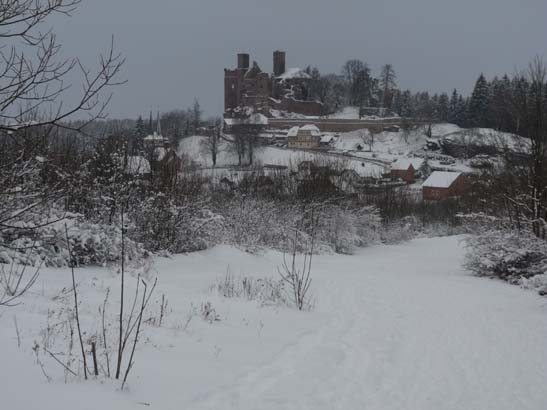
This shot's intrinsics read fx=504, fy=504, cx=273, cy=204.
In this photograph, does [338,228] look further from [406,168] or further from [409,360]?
[406,168]

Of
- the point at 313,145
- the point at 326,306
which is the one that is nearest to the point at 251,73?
the point at 313,145

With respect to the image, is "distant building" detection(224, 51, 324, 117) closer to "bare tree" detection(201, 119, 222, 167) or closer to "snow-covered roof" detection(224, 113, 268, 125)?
"snow-covered roof" detection(224, 113, 268, 125)

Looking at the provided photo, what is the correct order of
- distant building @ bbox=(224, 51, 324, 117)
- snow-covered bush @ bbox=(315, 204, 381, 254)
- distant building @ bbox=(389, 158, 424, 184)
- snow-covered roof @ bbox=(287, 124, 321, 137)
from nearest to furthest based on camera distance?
snow-covered bush @ bbox=(315, 204, 381, 254) → distant building @ bbox=(389, 158, 424, 184) → snow-covered roof @ bbox=(287, 124, 321, 137) → distant building @ bbox=(224, 51, 324, 117)

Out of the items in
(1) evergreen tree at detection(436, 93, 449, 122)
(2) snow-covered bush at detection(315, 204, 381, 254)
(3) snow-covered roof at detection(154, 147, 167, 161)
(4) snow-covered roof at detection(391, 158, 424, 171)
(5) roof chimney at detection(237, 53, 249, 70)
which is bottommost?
(2) snow-covered bush at detection(315, 204, 381, 254)

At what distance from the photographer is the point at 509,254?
1385cm

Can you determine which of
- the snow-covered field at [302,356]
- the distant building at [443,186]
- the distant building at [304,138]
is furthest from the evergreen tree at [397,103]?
the snow-covered field at [302,356]

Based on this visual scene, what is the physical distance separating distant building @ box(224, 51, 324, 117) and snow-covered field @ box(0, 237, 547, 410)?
81497 mm

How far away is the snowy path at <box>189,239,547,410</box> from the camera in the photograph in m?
4.36

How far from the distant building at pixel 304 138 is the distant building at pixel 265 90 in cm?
1246

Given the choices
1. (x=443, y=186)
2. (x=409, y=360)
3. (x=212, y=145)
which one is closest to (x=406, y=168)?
(x=443, y=186)

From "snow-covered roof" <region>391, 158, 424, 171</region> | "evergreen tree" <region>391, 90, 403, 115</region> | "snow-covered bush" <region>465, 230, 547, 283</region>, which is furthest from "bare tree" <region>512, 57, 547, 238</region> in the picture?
"evergreen tree" <region>391, 90, 403, 115</region>

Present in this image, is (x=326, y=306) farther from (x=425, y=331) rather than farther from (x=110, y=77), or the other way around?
(x=110, y=77)

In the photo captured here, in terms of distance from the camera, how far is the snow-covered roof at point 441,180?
52.6m

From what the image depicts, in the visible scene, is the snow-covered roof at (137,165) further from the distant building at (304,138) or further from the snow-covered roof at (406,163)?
the distant building at (304,138)
